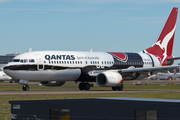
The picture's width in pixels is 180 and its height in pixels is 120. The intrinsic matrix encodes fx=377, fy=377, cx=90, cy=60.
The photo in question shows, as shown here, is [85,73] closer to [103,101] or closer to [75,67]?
[75,67]

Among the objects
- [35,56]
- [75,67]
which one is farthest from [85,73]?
[35,56]

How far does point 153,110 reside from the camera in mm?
13172

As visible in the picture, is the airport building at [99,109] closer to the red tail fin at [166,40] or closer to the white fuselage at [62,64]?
the white fuselage at [62,64]

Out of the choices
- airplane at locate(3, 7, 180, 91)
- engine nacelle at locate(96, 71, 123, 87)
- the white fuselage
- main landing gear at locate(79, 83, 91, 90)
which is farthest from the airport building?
main landing gear at locate(79, 83, 91, 90)

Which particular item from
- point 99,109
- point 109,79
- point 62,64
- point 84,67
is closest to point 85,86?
point 84,67

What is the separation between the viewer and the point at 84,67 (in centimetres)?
4678

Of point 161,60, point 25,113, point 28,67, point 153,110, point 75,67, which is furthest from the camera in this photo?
point 161,60

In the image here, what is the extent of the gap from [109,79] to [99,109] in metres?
30.3

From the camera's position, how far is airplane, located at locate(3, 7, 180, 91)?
140ft

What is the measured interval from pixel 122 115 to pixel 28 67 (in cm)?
3004

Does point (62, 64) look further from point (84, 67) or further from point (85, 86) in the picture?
point (85, 86)

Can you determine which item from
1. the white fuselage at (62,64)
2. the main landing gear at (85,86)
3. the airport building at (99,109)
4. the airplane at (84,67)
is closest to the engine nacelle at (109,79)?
the airplane at (84,67)

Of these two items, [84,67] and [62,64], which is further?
[84,67]

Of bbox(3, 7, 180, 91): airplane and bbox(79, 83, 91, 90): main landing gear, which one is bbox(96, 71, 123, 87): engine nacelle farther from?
bbox(79, 83, 91, 90): main landing gear
